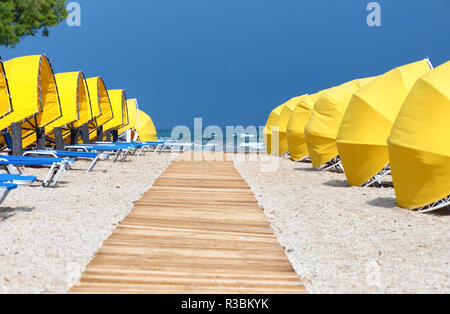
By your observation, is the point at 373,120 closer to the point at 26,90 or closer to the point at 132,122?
the point at 26,90

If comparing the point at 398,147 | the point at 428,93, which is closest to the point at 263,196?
the point at 398,147

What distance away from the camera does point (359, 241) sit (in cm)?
528

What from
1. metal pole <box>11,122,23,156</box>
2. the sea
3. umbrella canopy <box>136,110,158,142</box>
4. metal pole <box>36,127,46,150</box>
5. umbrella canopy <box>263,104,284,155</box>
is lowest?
the sea

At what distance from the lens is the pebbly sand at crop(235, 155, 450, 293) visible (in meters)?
3.90

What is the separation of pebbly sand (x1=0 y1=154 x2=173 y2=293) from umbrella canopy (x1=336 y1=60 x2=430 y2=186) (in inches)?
176

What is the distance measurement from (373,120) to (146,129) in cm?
2401

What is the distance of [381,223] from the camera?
6.33 m

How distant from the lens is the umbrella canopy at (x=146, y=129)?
31.5 metres

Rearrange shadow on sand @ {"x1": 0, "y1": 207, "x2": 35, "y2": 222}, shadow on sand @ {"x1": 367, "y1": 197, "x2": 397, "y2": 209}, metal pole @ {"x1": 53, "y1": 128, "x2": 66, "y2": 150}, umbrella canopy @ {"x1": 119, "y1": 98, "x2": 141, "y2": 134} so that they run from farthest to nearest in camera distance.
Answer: umbrella canopy @ {"x1": 119, "y1": 98, "x2": 141, "y2": 134}
metal pole @ {"x1": 53, "y1": 128, "x2": 66, "y2": 150}
shadow on sand @ {"x1": 367, "y1": 197, "x2": 397, "y2": 209}
shadow on sand @ {"x1": 0, "y1": 207, "x2": 35, "y2": 222}

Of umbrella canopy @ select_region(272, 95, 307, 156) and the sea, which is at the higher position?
umbrella canopy @ select_region(272, 95, 307, 156)

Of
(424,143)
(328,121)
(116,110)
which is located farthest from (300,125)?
(116,110)

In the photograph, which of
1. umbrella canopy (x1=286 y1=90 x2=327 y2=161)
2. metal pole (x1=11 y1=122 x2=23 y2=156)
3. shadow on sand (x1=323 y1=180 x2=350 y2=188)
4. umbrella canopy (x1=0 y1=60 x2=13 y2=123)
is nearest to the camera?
shadow on sand (x1=323 y1=180 x2=350 y2=188)

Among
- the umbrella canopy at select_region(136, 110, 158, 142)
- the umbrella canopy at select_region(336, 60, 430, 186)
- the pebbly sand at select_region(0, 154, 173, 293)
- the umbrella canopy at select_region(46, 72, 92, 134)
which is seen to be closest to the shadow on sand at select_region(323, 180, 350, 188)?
the umbrella canopy at select_region(336, 60, 430, 186)

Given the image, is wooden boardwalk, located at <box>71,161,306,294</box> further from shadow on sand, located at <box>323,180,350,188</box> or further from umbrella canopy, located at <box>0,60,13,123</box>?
umbrella canopy, located at <box>0,60,13,123</box>
